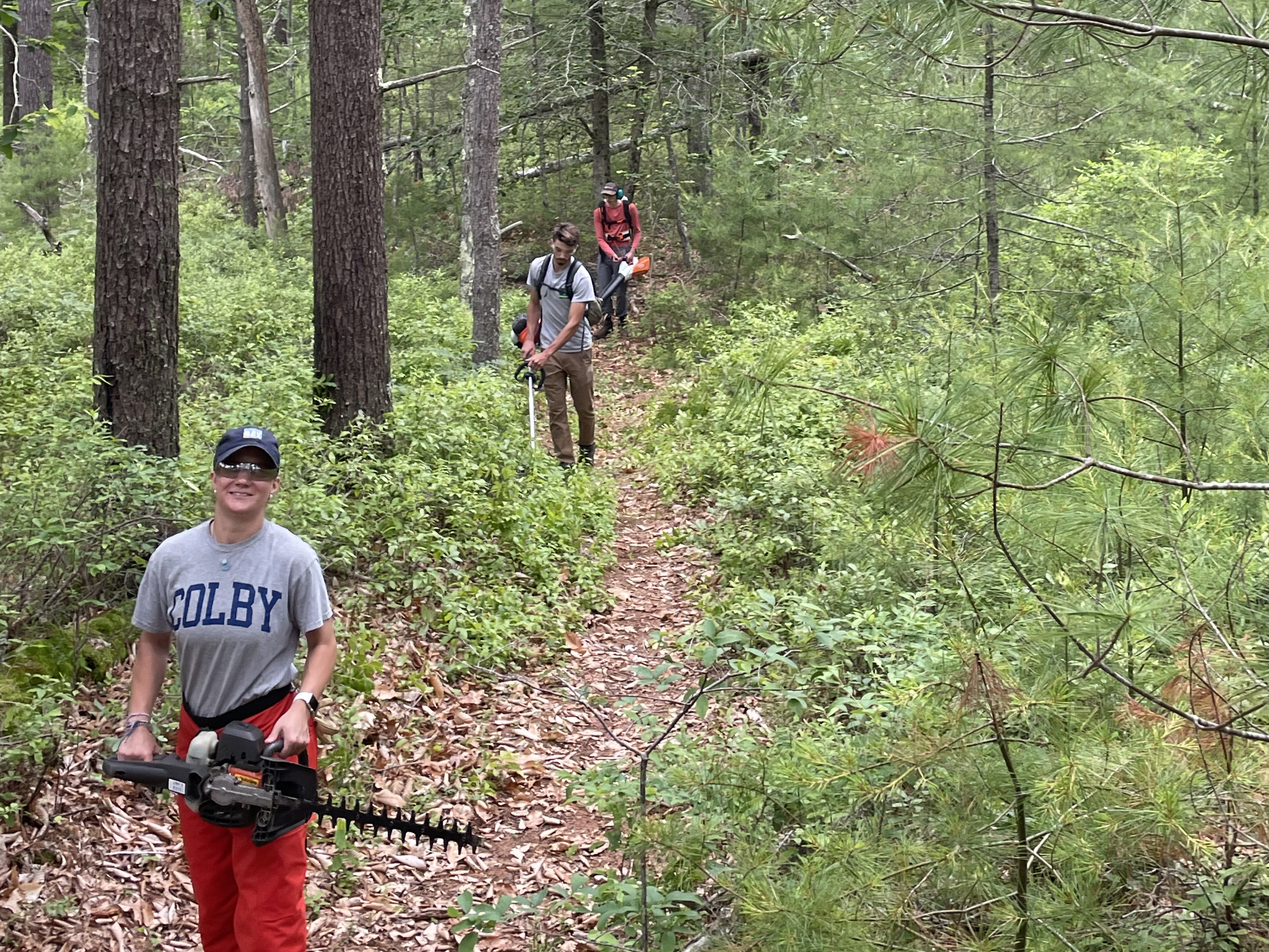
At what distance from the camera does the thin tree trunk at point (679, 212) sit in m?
19.0

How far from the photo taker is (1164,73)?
519 inches

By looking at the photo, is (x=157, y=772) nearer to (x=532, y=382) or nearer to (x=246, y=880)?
(x=246, y=880)

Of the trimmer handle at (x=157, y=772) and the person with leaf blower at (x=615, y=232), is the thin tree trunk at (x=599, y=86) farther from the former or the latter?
the trimmer handle at (x=157, y=772)

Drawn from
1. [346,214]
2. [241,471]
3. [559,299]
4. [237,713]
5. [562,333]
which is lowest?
[237,713]

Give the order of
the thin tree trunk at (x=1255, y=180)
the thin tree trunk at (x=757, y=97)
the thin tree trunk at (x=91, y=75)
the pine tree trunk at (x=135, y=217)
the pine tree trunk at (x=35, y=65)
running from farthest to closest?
1. the thin tree trunk at (x=91, y=75)
2. the pine tree trunk at (x=35, y=65)
3. the thin tree trunk at (x=757, y=97)
4. the thin tree trunk at (x=1255, y=180)
5. the pine tree trunk at (x=135, y=217)

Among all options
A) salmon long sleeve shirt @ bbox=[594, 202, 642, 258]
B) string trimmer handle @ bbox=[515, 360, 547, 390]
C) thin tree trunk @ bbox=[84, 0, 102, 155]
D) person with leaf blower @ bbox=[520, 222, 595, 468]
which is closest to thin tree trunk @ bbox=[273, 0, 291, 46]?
thin tree trunk @ bbox=[84, 0, 102, 155]

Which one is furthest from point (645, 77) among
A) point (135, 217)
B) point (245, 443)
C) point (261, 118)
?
point (245, 443)

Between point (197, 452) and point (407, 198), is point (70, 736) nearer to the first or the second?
point (197, 452)

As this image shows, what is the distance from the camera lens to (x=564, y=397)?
10555mm

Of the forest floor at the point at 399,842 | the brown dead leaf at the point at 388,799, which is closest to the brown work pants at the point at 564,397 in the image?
the forest floor at the point at 399,842

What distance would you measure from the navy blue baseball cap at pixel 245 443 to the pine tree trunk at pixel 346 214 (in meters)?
5.14

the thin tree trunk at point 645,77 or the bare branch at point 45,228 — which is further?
the thin tree trunk at point 645,77

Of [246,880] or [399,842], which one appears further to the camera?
[399,842]

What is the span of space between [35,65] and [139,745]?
19735mm
